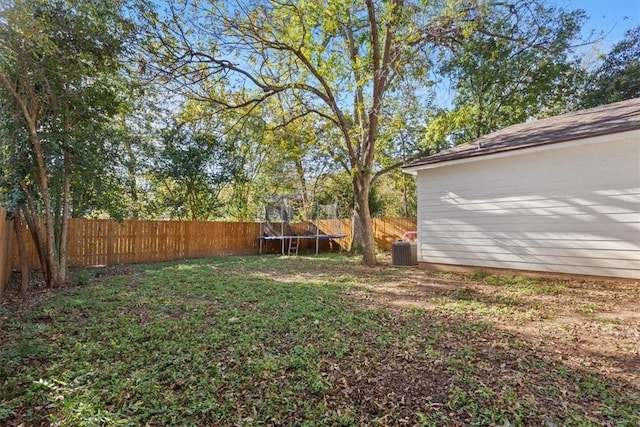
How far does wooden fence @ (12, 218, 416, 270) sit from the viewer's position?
8203mm

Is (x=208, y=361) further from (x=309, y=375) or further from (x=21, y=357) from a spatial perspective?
(x=21, y=357)

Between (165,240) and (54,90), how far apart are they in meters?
5.54

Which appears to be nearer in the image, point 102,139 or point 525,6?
point 102,139

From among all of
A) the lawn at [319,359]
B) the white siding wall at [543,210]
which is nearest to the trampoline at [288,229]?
the white siding wall at [543,210]

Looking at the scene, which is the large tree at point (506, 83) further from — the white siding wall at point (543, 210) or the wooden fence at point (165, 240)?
the wooden fence at point (165, 240)

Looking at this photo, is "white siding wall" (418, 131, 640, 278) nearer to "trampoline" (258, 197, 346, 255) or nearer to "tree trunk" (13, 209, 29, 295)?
"trampoline" (258, 197, 346, 255)

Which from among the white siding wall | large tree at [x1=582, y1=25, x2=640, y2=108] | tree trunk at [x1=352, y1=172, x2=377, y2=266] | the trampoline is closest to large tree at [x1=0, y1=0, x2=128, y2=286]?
tree trunk at [x1=352, y1=172, x2=377, y2=266]

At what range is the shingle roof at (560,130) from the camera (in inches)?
213

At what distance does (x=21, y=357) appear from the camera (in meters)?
2.65

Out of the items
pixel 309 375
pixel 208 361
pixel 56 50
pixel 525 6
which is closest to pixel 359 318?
pixel 309 375

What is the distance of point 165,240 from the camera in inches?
396

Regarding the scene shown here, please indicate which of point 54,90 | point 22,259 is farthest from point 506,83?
point 22,259

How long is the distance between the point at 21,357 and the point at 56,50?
426cm

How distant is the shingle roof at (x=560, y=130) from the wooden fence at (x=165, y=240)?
572 cm
